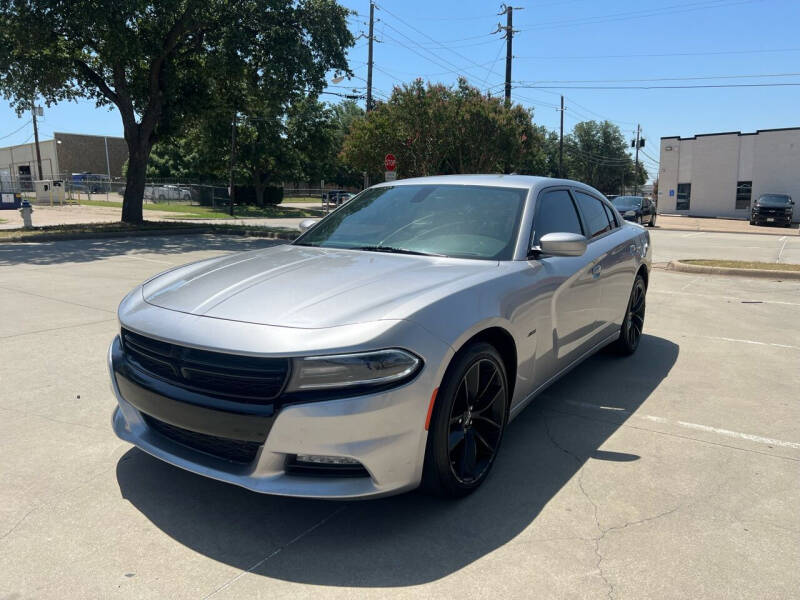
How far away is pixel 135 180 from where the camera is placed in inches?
825

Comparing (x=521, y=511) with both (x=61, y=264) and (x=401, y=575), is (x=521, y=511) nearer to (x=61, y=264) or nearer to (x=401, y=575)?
(x=401, y=575)

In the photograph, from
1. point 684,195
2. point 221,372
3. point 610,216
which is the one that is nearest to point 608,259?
point 610,216

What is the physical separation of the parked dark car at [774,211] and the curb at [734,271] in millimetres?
26878

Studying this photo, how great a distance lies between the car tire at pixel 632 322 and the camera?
19.0ft

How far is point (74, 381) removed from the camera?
15.9 feet

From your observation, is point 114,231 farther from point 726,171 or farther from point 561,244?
point 726,171

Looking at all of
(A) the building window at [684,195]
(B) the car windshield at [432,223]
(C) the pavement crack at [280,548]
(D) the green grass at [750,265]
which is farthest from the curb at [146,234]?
(A) the building window at [684,195]

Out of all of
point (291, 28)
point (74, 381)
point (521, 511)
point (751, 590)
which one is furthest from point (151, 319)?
point (291, 28)

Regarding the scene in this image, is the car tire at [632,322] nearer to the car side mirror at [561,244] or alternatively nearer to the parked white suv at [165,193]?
the car side mirror at [561,244]

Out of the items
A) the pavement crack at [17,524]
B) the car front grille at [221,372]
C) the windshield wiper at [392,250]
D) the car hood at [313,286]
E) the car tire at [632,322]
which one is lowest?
the pavement crack at [17,524]

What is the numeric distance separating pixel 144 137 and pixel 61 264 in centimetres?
1043

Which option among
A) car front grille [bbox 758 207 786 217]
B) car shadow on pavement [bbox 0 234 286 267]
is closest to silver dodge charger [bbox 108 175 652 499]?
car shadow on pavement [bbox 0 234 286 267]

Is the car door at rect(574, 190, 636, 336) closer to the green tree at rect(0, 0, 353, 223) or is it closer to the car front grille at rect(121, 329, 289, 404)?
the car front grille at rect(121, 329, 289, 404)

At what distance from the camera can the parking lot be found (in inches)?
98.7
